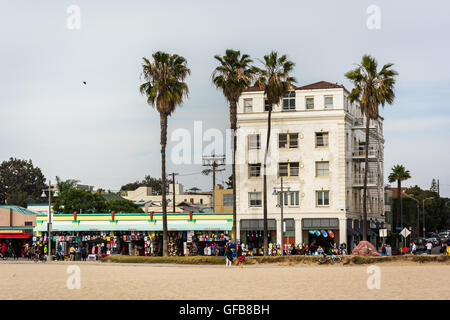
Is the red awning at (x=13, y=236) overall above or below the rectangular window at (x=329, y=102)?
below

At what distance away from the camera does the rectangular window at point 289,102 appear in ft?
227

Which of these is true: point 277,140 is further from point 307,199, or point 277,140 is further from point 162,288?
point 162,288

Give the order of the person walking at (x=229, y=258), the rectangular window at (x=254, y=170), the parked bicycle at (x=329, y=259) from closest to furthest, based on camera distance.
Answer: the parked bicycle at (x=329, y=259)
the person walking at (x=229, y=258)
the rectangular window at (x=254, y=170)

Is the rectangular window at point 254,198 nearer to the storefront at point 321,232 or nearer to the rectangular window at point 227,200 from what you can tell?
the storefront at point 321,232

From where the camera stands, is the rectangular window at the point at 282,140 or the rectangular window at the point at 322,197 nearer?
the rectangular window at the point at 322,197

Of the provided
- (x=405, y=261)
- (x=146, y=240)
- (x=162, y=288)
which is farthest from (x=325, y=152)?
(x=162, y=288)

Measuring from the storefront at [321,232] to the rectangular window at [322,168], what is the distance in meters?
4.26

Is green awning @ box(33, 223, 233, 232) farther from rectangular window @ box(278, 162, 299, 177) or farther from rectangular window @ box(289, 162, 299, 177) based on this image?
rectangular window @ box(289, 162, 299, 177)

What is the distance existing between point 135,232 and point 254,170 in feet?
42.5

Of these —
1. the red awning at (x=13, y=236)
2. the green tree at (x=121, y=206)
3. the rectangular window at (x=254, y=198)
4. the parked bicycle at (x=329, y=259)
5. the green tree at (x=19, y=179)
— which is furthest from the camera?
the green tree at (x=19, y=179)

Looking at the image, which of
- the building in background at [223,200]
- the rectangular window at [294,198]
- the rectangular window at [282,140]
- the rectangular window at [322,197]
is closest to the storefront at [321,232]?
the rectangular window at [322,197]

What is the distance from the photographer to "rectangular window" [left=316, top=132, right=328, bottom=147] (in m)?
67.8

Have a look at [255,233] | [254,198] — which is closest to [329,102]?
[254,198]

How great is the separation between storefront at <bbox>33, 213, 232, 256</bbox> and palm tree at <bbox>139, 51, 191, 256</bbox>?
314 inches
